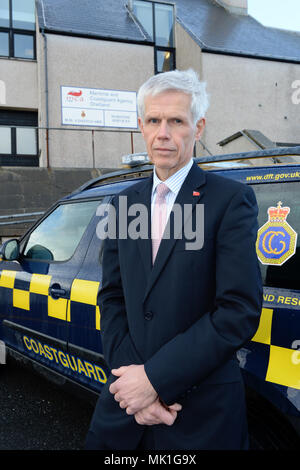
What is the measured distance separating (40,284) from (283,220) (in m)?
1.65

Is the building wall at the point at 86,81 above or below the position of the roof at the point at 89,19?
below

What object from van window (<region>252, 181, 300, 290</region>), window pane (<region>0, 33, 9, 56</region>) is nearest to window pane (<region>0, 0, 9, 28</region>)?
window pane (<region>0, 33, 9, 56</region>)

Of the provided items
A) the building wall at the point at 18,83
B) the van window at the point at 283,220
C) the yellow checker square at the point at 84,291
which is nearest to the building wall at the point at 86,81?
the building wall at the point at 18,83

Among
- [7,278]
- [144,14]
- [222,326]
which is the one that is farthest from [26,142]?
[222,326]

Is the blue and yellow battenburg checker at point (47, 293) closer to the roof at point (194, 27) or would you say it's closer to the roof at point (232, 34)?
the roof at point (194, 27)

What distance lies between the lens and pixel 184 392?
1.10 m

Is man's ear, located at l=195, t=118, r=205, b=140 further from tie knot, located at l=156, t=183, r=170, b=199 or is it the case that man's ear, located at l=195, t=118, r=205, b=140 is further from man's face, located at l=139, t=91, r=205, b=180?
tie knot, located at l=156, t=183, r=170, b=199

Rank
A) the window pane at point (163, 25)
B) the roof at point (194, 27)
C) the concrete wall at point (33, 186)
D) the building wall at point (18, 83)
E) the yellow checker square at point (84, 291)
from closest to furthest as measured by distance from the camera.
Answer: the yellow checker square at point (84, 291), the concrete wall at point (33, 186), the roof at point (194, 27), the building wall at point (18, 83), the window pane at point (163, 25)

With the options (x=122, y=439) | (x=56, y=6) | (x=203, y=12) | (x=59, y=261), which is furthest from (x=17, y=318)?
(x=203, y=12)

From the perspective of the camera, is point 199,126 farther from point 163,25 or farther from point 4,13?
point 163,25

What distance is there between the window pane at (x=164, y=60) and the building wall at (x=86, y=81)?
6.04 ft

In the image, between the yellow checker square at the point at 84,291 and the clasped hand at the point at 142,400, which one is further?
the yellow checker square at the point at 84,291

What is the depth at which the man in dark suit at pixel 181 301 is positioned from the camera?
3.56 feet
